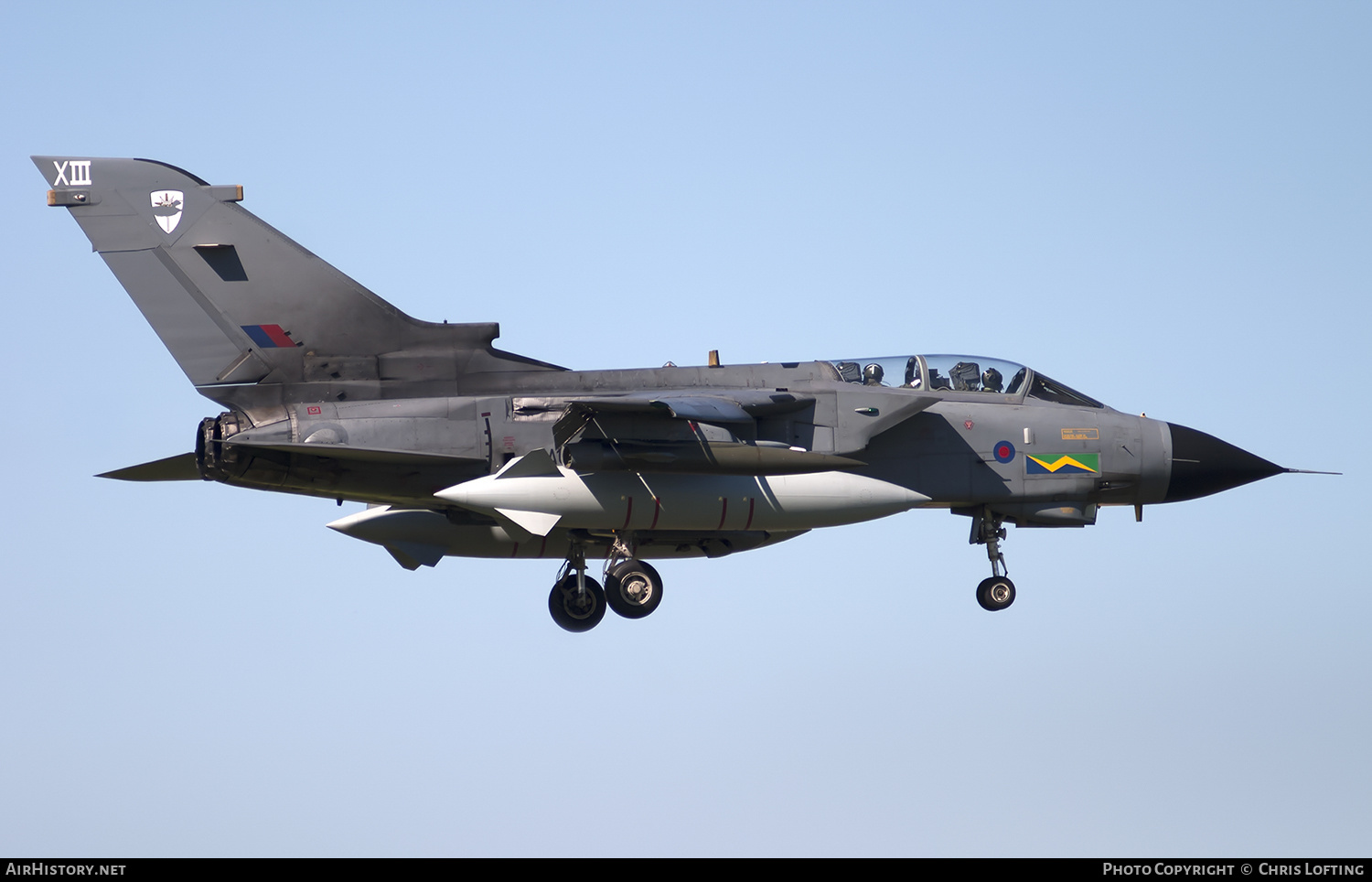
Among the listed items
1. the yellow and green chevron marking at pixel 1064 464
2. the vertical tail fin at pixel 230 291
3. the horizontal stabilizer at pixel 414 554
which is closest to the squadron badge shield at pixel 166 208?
the vertical tail fin at pixel 230 291

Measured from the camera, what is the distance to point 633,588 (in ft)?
61.9

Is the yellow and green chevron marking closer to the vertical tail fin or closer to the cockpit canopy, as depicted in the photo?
the cockpit canopy

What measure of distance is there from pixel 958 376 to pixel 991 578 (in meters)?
2.68

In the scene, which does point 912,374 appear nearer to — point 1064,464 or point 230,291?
point 1064,464

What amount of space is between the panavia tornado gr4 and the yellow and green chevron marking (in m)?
0.03

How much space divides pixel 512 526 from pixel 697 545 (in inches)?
132

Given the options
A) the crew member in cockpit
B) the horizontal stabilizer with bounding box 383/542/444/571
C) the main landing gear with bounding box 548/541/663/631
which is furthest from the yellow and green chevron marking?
the horizontal stabilizer with bounding box 383/542/444/571

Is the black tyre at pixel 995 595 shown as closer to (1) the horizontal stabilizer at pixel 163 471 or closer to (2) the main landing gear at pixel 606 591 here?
(2) the main landing gear at pixel 606 591

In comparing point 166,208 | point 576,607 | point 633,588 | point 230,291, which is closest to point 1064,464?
point 633,588

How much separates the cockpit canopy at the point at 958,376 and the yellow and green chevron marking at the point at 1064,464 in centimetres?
81

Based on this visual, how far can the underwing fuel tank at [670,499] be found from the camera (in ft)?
57.0
